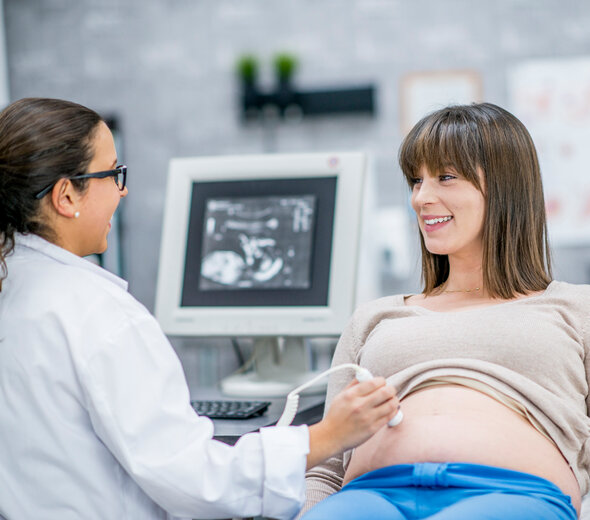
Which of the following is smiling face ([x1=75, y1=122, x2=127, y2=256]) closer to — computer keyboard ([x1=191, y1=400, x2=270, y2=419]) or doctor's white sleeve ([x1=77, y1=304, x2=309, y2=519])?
doctor's white sleeve ([x1=77, y1=304, x2=309, y2=519])

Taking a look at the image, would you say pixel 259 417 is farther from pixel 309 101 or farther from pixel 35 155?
pixel 309 101

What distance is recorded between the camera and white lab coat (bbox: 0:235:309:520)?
0.94 metres

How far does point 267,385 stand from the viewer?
1.73m

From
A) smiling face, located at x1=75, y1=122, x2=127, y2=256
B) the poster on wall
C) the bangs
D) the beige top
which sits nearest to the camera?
smiling face, located at x1=75, y1=122, x2=127, y2=256

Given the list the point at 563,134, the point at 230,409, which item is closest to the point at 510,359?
the point at 230,409

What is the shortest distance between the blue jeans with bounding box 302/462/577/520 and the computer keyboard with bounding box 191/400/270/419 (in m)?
0.36

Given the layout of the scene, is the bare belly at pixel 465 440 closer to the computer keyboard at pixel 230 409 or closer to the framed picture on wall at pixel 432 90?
the computer keyboard at pixel 230 409

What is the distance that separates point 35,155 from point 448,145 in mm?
815

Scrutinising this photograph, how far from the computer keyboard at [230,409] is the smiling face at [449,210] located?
49cm

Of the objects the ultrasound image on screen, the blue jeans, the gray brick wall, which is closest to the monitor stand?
the ultrasound image on screen

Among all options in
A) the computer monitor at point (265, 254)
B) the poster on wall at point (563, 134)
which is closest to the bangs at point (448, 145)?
the computer monitor at point (265, 254)

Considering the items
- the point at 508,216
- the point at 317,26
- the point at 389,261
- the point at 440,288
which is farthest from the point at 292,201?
the point at 317,26

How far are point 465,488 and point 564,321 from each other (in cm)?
43

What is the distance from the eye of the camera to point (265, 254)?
1.78 metres
